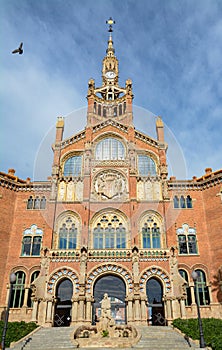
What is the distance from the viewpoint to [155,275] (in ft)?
91.1

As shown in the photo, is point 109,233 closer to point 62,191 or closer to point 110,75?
point 62,191

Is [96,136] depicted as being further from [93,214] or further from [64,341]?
[64,341]

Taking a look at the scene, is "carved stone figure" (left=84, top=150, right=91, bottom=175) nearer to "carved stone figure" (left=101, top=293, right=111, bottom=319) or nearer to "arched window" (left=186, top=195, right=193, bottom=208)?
"arched window" (left=186, top=195, right=193, bottom=208)

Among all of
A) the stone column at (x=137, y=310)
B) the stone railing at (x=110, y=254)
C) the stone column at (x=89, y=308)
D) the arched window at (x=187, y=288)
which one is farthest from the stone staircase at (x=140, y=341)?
the stone railing at (x=110, y=254)

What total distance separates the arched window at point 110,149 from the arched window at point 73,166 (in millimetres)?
2200

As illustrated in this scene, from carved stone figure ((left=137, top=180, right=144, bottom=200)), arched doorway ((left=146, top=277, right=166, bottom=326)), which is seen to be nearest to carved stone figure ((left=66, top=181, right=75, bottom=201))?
carved stone figure ((left=137, top=180, right=144, bottom=200))

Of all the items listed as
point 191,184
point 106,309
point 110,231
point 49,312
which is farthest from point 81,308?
point 191,184

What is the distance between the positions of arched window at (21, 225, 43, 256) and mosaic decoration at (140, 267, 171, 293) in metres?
10.4

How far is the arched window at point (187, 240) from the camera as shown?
101 feet

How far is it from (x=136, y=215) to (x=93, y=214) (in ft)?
14.0

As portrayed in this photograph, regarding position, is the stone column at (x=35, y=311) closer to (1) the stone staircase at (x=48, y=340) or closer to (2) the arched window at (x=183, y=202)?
(1) the stone staircase at (x=48, y=340)

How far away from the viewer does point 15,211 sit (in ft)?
106

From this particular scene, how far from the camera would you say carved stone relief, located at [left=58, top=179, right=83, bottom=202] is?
3244 centimetres

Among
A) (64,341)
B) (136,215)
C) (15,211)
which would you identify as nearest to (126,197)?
(136,215)
